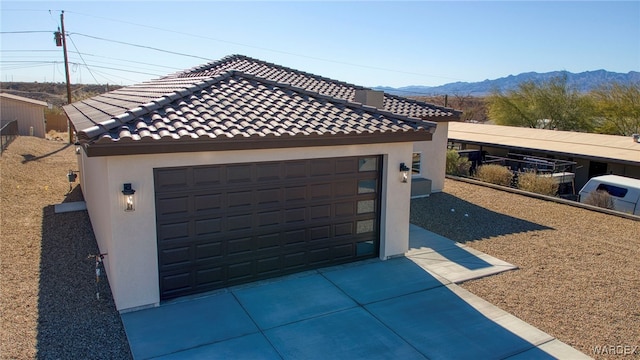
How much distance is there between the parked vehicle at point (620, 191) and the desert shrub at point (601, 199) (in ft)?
0.92

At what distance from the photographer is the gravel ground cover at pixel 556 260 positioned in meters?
7.51

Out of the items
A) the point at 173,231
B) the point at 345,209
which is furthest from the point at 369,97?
the point at 173,231

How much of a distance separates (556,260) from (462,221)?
346 centimetres

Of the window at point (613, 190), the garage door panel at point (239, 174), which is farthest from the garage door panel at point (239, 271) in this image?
the window at point (613, 190)

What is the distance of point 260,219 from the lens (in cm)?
883

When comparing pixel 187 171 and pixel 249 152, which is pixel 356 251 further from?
pixel 187 171

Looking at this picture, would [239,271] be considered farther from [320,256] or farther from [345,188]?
[345,188]

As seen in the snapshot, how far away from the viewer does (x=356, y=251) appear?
396 inches

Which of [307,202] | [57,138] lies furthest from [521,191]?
[57,138]

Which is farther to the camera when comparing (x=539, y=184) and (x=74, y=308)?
(x=539, y=184)

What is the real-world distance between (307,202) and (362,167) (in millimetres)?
1462

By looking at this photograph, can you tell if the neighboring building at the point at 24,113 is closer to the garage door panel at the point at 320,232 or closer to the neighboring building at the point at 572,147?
the neighboring building at the point at 572,147

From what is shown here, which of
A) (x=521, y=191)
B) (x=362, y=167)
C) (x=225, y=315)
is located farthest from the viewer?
(x=521, y=191)

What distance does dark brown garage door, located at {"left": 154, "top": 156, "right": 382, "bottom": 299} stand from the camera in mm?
8047
